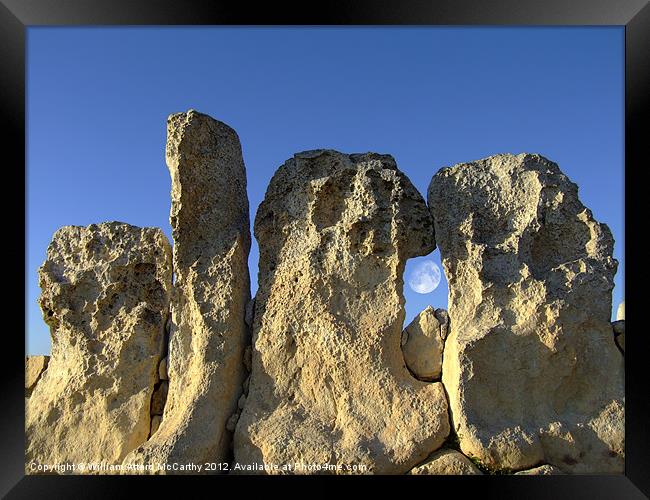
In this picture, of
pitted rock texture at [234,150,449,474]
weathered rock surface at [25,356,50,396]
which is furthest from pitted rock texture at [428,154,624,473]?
weathered rock surface at [25,356,50,396]

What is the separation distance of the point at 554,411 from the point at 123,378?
4513 millimetres

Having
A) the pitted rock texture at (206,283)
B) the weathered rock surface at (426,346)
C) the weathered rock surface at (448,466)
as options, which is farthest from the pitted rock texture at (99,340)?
the weathered rock surface at (448,466)

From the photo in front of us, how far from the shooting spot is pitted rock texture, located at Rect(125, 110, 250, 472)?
22.3 feet

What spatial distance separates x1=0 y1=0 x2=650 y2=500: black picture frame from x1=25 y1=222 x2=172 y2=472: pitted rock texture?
2.81 ft

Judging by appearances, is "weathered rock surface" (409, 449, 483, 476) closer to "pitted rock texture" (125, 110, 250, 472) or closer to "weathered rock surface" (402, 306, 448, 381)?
"weathered rock surface" (402, 306, 448, 381)

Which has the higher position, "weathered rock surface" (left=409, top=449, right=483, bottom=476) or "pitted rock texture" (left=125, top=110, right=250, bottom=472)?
"pitted rock texture" (left=125, top=110, right=250, bottom=472)

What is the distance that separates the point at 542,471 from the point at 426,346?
5.34 ft

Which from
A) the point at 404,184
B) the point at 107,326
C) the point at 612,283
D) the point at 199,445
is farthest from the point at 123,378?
the point at 612,283

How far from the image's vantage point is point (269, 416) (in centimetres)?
680

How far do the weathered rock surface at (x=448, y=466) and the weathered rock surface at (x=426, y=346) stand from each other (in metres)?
0.88

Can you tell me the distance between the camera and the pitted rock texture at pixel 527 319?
661cm

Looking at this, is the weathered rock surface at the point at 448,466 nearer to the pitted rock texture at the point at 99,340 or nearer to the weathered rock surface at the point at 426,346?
the weathered rock surface at the point at 426,346
